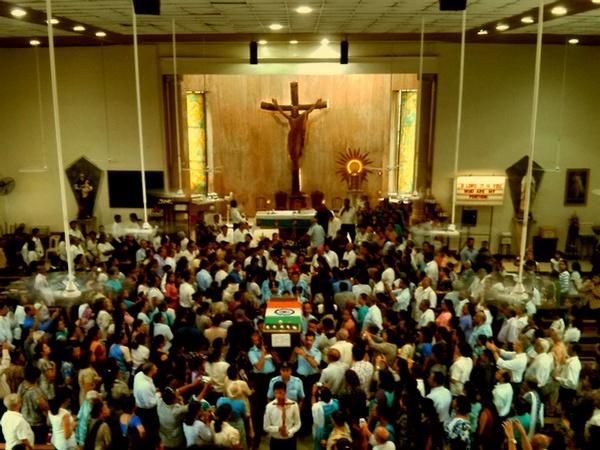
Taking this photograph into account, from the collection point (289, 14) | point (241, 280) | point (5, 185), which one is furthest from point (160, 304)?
point (5, 185)

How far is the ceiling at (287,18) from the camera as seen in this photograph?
915 cm

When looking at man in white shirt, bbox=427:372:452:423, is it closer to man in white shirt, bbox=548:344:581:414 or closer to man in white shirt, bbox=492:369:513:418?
man in white shirt, bbox=492:369:513:418

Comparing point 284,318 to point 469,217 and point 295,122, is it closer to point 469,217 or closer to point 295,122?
point 469,217

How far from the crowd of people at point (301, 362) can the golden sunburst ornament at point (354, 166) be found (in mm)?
8107

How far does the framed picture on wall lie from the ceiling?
3554mm

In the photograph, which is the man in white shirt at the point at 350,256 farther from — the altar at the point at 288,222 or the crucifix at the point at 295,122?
the crucifix at the point at 295,122

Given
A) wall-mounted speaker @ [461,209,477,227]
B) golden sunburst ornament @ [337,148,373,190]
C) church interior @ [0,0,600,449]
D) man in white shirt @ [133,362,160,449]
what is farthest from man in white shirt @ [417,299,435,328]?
golden sunburst ornament @ [337,148,373,190]

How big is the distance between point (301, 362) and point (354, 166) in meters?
11.6

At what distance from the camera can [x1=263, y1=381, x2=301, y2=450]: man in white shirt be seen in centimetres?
587

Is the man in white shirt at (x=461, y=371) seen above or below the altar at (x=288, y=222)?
below

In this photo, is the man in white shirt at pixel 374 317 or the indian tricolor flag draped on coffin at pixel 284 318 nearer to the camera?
the indian tricolor flag draped on coffin at pixel 284 318

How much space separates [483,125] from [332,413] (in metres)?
11.2

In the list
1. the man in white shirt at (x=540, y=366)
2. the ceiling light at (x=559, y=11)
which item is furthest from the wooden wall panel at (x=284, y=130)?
the man in white shirt at (x=540, y=366)

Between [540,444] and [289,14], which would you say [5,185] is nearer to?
[289,14]
